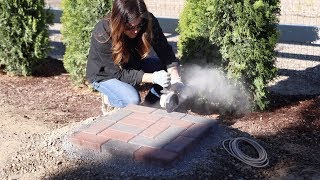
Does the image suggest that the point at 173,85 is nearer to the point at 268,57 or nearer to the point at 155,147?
the point at 155,147

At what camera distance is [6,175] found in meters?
3.40

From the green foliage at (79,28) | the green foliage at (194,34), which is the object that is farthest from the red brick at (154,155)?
the green foliage at (79,28)

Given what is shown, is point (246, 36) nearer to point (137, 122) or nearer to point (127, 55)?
point (127, 55)

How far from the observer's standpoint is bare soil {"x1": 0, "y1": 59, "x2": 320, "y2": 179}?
3.26 meters

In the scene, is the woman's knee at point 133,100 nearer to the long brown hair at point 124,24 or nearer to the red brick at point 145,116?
the long brown hair at point 124,24

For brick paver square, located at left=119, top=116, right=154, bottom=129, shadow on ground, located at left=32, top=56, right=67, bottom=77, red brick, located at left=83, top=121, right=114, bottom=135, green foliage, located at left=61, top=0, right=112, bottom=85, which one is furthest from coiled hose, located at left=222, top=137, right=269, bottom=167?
shadow on ground, located at left=32, top=56, right=67, bottom=77

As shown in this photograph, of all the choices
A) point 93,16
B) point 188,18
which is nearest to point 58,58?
point 93,16

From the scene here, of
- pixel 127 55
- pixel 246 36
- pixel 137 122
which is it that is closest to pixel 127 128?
pixel 137 122

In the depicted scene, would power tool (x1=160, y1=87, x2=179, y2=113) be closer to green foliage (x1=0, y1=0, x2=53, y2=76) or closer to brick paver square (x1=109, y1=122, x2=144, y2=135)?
brick paver square (x1=109, y1=122, x2=144, y2=135)

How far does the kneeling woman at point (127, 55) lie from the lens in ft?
12.4

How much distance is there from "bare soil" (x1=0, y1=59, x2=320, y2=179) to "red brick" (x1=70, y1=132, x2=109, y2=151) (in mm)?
129

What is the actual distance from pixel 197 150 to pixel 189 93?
1.76m

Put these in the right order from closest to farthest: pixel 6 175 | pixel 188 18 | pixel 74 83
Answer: pixel 6 175, pixel 188 18, pixel 74 83

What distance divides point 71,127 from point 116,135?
73 centimetres
